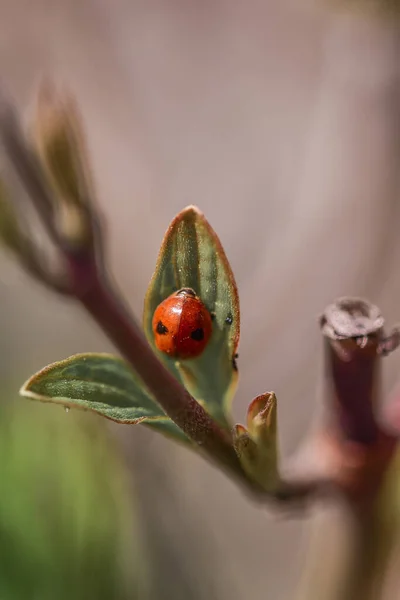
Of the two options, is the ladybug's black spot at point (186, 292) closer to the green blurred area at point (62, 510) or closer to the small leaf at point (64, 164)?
the small leaf at point (64, 164)

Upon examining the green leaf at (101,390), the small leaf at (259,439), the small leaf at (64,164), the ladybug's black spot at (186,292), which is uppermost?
the small leaf at (64,164)

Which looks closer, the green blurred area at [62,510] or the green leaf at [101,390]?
the green leaf at [101,390]

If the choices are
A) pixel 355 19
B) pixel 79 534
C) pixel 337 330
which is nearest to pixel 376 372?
pixel 337 330

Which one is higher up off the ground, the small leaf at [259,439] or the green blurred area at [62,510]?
the small leaf at [259,439]

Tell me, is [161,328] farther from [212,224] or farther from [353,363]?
[212,224]

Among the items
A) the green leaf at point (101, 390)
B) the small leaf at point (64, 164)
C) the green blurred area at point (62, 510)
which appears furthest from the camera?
the green blurred area at point (62, 510)

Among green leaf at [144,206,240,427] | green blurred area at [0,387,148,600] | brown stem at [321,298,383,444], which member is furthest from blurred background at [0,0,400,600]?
green leaf at [144,206,240,427]

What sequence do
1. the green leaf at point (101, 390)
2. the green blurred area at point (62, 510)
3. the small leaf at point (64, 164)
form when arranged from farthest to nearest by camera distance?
the green blurred area at point (62, 510) → the small leaf at point (64, 164) → the green leaf at point (101, 390)

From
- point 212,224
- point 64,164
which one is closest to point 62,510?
point 64,164

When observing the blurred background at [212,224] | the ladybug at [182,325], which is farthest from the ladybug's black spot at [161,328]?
the blurred background at [212,224]

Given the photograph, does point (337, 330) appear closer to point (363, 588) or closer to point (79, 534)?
point (363, 588)
